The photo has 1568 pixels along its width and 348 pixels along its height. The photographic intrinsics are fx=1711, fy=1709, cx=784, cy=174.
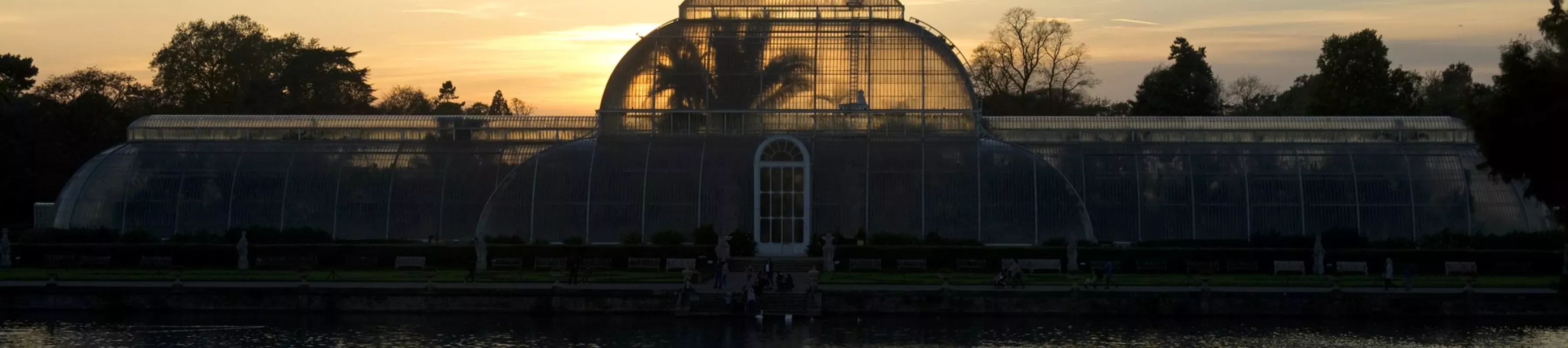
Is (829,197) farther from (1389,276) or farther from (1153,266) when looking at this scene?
(1389,276)

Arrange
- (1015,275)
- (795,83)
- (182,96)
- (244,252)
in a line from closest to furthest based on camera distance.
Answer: (1015,275), (244,252), (795,83), (182,96)

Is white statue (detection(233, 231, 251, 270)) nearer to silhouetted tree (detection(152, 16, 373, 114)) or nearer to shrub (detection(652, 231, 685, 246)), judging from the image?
shrub (detection(652, 231, 685, 246))

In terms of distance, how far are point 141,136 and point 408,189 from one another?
16249 millimetres

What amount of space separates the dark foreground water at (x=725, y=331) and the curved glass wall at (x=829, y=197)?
17566 millimetres

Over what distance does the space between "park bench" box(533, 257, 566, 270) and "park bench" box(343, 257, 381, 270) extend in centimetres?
660

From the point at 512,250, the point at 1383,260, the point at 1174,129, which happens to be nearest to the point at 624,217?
the point at 512,250

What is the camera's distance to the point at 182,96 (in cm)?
13100

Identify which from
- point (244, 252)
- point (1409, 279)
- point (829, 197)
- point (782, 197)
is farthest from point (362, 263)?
point (1409, 279)

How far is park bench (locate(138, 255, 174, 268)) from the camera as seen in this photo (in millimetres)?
69562

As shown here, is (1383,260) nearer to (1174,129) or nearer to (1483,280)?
(1483,280)

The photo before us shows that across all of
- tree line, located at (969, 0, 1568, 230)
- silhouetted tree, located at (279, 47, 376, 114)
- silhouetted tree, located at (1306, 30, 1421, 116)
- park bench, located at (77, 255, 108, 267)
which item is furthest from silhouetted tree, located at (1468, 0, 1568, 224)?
silhouetted tree, located at (279, 47, 376, 114)

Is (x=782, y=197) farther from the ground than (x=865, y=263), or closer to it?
farther from the ground

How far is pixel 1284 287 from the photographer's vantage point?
60.1 meters

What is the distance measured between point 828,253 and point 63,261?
31.1m
